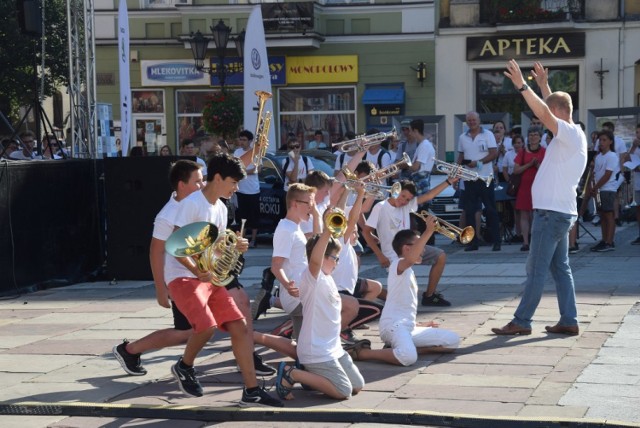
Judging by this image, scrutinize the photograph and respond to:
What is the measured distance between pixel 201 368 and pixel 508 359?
233 cm

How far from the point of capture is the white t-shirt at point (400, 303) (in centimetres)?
829

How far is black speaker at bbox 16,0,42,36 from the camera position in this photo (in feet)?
47.5

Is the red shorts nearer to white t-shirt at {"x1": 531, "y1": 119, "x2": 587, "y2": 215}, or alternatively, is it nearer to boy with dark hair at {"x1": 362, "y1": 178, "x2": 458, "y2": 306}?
white t-shirt at {"x1": 531, "y1": 119, "x2": 587, "y2": 215}

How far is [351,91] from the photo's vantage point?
30.3m

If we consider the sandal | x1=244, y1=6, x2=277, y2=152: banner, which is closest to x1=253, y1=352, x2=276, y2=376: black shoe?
the sandal

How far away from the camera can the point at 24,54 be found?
108 feet

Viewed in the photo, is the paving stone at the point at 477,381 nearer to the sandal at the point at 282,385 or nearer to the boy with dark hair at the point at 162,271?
the sandal at the point at 282,385

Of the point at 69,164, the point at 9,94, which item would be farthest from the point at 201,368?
the point at 9,94

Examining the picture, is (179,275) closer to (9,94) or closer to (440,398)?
(440,398)

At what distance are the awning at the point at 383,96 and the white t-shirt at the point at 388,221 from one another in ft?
62.0

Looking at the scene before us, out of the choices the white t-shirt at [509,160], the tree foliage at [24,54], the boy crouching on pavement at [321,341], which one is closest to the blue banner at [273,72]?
the tree foliage at [24,54]

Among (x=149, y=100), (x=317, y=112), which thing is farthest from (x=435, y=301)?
(x=149, y=100)

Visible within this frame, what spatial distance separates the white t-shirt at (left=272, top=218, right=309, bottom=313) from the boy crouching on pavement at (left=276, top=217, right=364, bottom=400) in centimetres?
83

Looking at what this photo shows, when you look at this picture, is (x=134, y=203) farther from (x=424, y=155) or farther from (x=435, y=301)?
(x=424, y=155)
